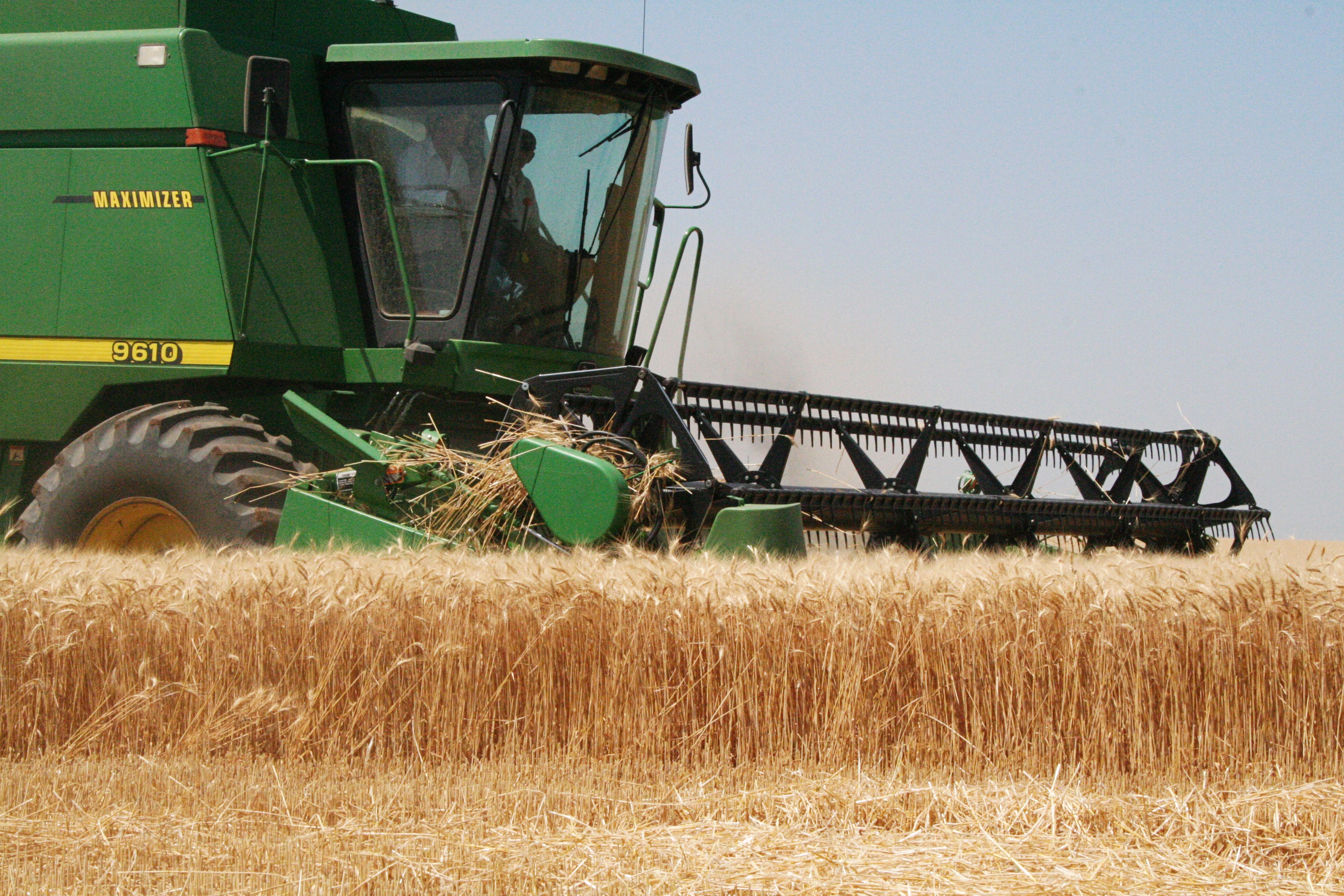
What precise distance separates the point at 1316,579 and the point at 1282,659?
1.14 feet

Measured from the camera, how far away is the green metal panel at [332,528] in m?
5.34

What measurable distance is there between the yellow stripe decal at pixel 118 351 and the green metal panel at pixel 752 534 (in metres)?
2.79

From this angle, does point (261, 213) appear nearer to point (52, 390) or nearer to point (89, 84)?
point (89, 84)

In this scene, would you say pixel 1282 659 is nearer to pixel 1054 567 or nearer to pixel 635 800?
pixel 1054 567

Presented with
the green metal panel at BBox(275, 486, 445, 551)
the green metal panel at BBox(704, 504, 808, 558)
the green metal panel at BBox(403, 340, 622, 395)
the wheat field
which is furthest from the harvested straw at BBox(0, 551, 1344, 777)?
the green metal panel at BBox(403, 340, 622, 395)

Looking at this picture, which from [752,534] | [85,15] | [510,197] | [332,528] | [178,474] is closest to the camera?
[752,534]

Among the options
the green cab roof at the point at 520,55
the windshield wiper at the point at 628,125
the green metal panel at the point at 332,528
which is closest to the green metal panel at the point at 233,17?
the green cab roof at the point at 520,55

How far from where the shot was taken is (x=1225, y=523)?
7125 mm

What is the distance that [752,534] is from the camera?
15.2 ft

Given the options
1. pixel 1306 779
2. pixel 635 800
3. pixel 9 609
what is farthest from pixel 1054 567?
pixel 9 609

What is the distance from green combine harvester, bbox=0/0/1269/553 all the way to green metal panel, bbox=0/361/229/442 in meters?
0.02

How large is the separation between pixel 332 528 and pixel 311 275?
1506 mm

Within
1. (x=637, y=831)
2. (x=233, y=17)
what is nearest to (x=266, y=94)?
(x=233, y=17)

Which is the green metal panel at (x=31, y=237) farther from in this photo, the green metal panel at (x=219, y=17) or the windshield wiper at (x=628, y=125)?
the windshield wiper at (x=628, y=125)
